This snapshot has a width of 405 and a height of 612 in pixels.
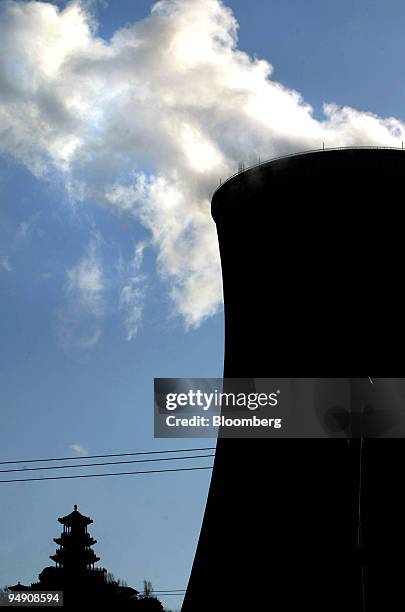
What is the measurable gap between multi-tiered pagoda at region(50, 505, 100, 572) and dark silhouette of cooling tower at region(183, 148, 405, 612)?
586 inches

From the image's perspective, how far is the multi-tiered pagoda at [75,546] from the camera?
25500 millimetres

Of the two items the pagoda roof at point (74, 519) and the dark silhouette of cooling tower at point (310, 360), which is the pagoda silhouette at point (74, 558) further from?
the dark silhouette of cooling tower at point (310, 360)

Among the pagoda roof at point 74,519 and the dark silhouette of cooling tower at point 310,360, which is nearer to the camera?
the dark silhouette of cooling tower at point 310,360

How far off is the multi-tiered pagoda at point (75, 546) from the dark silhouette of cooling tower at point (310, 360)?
14.9 m

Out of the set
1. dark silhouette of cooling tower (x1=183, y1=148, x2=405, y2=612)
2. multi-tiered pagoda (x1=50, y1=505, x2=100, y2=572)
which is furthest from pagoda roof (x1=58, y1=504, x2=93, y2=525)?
dark silhouette of cooling tower (x1=183, y1=148, x2=405, y2=612)

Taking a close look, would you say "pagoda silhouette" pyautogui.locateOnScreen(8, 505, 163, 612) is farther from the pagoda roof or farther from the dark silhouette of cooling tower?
the dark silhouette of cooling tower

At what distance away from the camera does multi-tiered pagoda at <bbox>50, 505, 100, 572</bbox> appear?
25.5m

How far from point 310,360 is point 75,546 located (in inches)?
711

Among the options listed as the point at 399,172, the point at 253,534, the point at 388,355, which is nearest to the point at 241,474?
the point at 253,534

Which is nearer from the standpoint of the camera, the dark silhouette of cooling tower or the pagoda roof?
the dark silhouette of cooling tower
